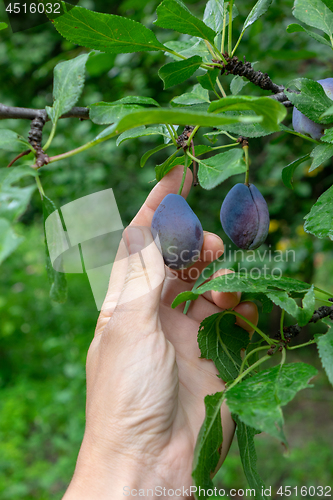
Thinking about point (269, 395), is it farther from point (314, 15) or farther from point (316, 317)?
point (314, 15)

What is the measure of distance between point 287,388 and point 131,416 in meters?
0.41

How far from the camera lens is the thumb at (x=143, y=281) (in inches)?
31.5

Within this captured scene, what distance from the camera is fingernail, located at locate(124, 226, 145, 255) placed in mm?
818

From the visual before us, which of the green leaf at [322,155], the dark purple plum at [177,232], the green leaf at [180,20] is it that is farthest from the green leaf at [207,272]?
the green leaf at [180,20]

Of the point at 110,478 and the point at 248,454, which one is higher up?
the point at 248,454

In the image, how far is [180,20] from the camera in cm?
60

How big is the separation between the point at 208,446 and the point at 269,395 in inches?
5.7

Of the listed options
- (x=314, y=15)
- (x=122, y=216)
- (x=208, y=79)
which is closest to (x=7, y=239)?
(x=208, y=79)

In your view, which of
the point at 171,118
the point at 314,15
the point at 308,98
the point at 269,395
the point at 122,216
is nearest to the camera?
the point at 171,118

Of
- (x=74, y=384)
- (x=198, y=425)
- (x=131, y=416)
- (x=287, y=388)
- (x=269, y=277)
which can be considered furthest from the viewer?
(x=74, y=384)

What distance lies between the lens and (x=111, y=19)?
57cm

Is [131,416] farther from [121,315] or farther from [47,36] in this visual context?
[47,36]

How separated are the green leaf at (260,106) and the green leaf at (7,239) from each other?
0.88ft

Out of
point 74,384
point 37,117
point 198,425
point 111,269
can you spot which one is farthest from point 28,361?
point 37,117
